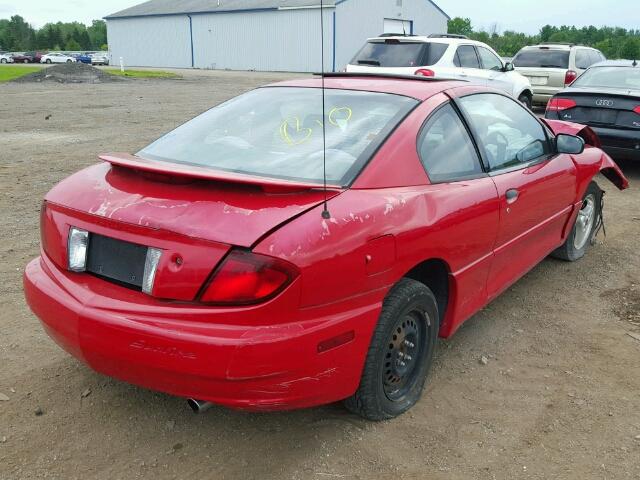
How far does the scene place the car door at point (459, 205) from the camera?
3.01 metres

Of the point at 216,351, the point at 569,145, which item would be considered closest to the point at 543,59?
the point at 569,145

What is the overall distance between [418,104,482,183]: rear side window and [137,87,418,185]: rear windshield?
0.16 m

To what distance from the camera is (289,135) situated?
3.23 m

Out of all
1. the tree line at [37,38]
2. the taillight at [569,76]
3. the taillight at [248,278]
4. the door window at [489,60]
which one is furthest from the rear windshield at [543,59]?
the tree line at [37,38]

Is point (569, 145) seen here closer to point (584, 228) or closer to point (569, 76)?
point (584, 228)

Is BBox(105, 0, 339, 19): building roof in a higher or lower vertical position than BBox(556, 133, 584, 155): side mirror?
higher

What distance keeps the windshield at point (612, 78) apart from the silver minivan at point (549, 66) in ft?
19.7

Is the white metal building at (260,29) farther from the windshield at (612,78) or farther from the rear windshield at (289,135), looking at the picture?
the rear windshield at (289,135)

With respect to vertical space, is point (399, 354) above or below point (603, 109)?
below

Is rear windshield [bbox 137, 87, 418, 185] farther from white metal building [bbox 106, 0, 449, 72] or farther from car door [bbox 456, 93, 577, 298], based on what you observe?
white metal building [bbox 106, 0, 449, 72]

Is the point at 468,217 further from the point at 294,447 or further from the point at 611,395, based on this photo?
the point at 294,447

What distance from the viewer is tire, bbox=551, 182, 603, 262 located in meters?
5.10

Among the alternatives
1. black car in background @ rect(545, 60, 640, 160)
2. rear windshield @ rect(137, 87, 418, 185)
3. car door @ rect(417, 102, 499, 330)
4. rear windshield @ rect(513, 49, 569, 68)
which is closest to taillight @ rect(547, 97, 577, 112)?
black car in background @ rect(545, 60, 640, 160)

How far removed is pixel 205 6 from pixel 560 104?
153 ft
